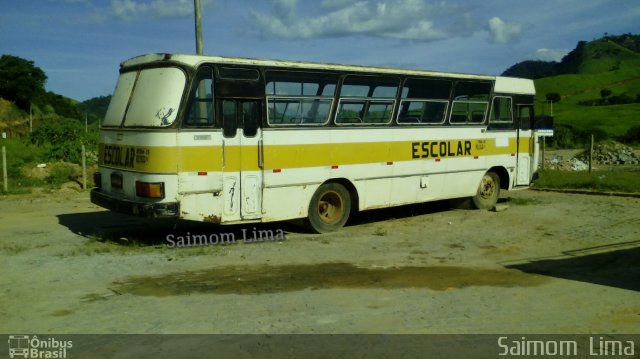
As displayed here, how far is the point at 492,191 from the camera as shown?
14.1 meters

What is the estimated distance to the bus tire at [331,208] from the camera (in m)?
10.8

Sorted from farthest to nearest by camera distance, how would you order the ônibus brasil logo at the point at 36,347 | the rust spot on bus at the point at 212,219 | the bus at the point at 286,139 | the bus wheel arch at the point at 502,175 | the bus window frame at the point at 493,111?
the bus wheel arch at the point at 502,175 → the bus window frame at the point at 493,111 → the rust spot on bus at the point at 212,219 → the bus at the point at 286,139 → the ônibus brasil logo at the point at 36,347

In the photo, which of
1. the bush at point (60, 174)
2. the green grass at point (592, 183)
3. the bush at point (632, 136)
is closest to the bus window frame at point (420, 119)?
the green grass at point (592, 183)

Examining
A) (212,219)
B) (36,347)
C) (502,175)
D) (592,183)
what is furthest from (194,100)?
(592,183)

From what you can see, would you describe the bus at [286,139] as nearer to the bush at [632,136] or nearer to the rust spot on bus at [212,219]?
the rust spot on bus at [212,219]

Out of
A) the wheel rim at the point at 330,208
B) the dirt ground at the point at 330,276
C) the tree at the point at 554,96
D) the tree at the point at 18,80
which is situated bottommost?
the dirt ground at the point at 330,276

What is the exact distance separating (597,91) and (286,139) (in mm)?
88255

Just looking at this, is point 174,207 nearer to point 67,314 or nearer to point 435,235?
point 67,314

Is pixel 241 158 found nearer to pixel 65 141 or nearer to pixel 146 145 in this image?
pixel 146 145

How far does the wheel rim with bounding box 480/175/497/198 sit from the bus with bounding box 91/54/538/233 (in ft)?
0.51

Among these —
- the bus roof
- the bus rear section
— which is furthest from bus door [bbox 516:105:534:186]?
the bus rear section

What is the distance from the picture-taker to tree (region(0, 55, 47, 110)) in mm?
73875

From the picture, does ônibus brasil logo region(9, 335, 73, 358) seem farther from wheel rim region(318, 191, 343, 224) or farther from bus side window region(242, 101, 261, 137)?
wheel rim region(318, 191, 343, 224)

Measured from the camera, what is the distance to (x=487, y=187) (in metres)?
14.0
